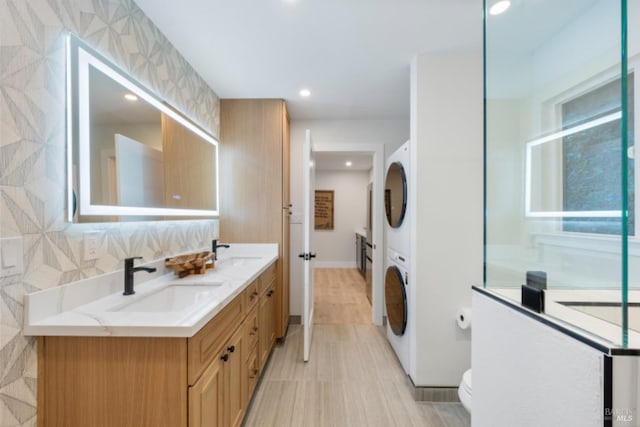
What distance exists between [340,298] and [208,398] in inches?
125

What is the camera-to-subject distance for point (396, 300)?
2.23m

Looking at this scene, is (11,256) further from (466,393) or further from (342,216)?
(342,216)

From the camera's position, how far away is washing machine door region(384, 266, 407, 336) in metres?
2.09

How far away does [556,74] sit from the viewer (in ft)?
3.40

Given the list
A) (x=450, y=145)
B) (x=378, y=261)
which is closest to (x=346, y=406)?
(x=378, y=261)

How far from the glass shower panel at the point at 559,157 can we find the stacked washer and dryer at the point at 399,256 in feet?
3.10

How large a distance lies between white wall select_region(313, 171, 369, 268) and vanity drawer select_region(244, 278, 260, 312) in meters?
4.46

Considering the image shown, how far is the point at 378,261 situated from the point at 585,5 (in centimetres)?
257

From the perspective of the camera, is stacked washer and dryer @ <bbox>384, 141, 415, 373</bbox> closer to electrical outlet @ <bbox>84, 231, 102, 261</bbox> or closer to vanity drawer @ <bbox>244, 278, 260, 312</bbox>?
vanity drawer @ <bbox>244, 278, 260, 312</bbox>

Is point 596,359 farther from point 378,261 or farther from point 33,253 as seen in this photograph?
point 378,261

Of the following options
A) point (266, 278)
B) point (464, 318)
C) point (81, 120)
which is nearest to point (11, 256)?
point (81, 120)

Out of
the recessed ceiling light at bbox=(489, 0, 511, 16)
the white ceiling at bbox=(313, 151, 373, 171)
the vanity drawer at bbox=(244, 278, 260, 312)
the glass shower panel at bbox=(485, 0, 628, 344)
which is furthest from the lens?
the white ceiling at bbox=(313, 151, 373, 171)

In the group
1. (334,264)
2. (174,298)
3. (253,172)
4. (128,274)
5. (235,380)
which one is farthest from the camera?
(334,264)

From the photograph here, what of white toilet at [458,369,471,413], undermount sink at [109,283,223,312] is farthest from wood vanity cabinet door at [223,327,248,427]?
white toilet at [458,369,471,413]
